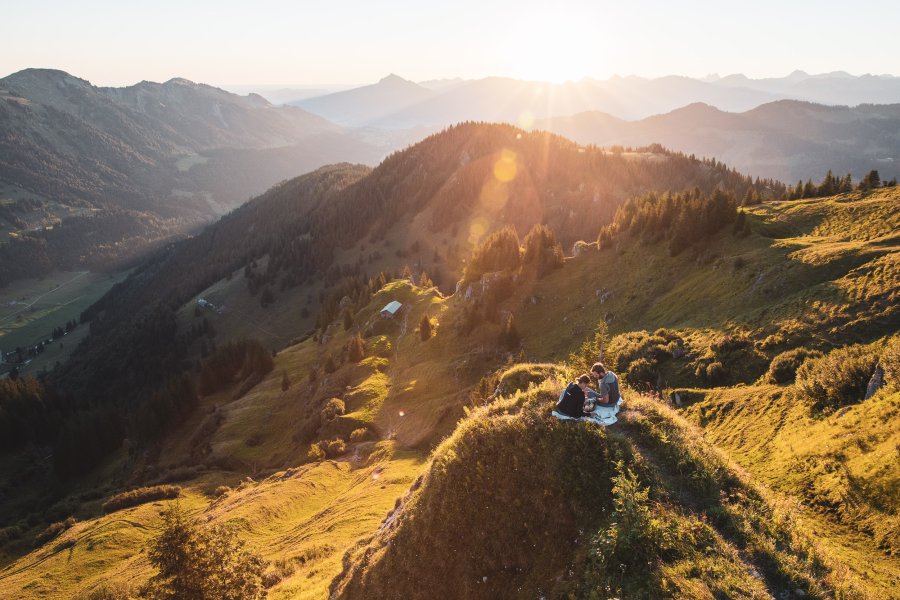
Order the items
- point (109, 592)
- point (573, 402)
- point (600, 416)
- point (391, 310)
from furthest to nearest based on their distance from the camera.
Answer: point (391, 310)
point (109, 592)
point (600, 416)
point (573, 402)

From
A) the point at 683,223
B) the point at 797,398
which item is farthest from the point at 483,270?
the point at 797,398

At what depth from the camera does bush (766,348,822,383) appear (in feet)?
96.2

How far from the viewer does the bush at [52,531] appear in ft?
193

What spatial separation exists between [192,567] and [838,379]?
3637cm

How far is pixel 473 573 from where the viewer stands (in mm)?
17047

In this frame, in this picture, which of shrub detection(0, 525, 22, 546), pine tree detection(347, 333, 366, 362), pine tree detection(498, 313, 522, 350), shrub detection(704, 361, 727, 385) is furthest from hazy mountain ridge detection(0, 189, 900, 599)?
pine tree detection(498, 313, 522, 350)

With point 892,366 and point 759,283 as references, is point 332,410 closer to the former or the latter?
point 759,283

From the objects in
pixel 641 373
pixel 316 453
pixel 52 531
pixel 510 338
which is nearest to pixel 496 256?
pixel 510 338

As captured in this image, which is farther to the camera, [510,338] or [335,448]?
[510,338]

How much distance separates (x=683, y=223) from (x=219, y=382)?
118 m

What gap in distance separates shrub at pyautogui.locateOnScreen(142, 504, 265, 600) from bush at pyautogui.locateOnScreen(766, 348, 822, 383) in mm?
35542

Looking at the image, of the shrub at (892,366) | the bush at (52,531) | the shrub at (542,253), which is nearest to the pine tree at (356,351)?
the shrub at (542,253)

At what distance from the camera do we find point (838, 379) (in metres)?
24.3

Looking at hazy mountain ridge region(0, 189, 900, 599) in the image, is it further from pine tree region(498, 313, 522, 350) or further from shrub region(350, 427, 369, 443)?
pine tree region(498, 313, 522, 350)
